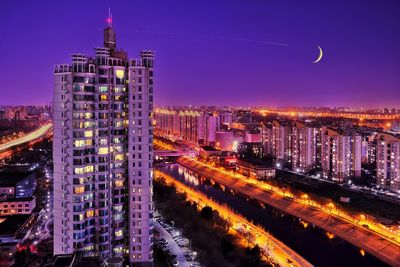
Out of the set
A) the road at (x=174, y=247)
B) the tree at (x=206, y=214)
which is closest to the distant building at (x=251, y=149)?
the tree at (x=206, y=214)

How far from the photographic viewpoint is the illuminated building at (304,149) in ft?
56.3

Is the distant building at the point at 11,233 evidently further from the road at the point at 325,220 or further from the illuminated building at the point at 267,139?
the illuminated building at the point at 267,139

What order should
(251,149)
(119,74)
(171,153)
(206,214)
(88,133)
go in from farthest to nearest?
(251,149) → (171,153) → (206,214) → (119,74) → (88,133)

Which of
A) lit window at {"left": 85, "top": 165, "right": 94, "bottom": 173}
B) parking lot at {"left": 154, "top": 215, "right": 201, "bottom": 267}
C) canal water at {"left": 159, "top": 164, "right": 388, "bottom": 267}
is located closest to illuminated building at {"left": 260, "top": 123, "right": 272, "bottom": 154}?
canal water at {"left": 159, "top": 164, "right": 388, "bottom": 267}

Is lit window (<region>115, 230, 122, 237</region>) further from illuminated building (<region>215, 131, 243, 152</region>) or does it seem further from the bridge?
illuminated building (<region>215, 131, 243, 152</region>)

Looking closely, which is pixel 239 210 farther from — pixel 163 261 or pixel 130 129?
pixel 130 129

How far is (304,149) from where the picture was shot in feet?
57.1

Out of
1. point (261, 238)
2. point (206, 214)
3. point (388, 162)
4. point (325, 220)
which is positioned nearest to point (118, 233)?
point (261, 238)

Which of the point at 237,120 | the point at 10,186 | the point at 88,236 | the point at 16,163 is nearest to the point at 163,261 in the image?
the point at 88,236

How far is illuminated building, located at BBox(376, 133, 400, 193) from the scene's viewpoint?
12.9m

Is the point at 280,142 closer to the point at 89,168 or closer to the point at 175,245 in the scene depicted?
the point at 175,245

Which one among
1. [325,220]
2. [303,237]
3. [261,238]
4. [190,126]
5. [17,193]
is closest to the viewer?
[261,238]

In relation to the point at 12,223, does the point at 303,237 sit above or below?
below

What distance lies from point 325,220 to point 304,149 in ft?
22.5
